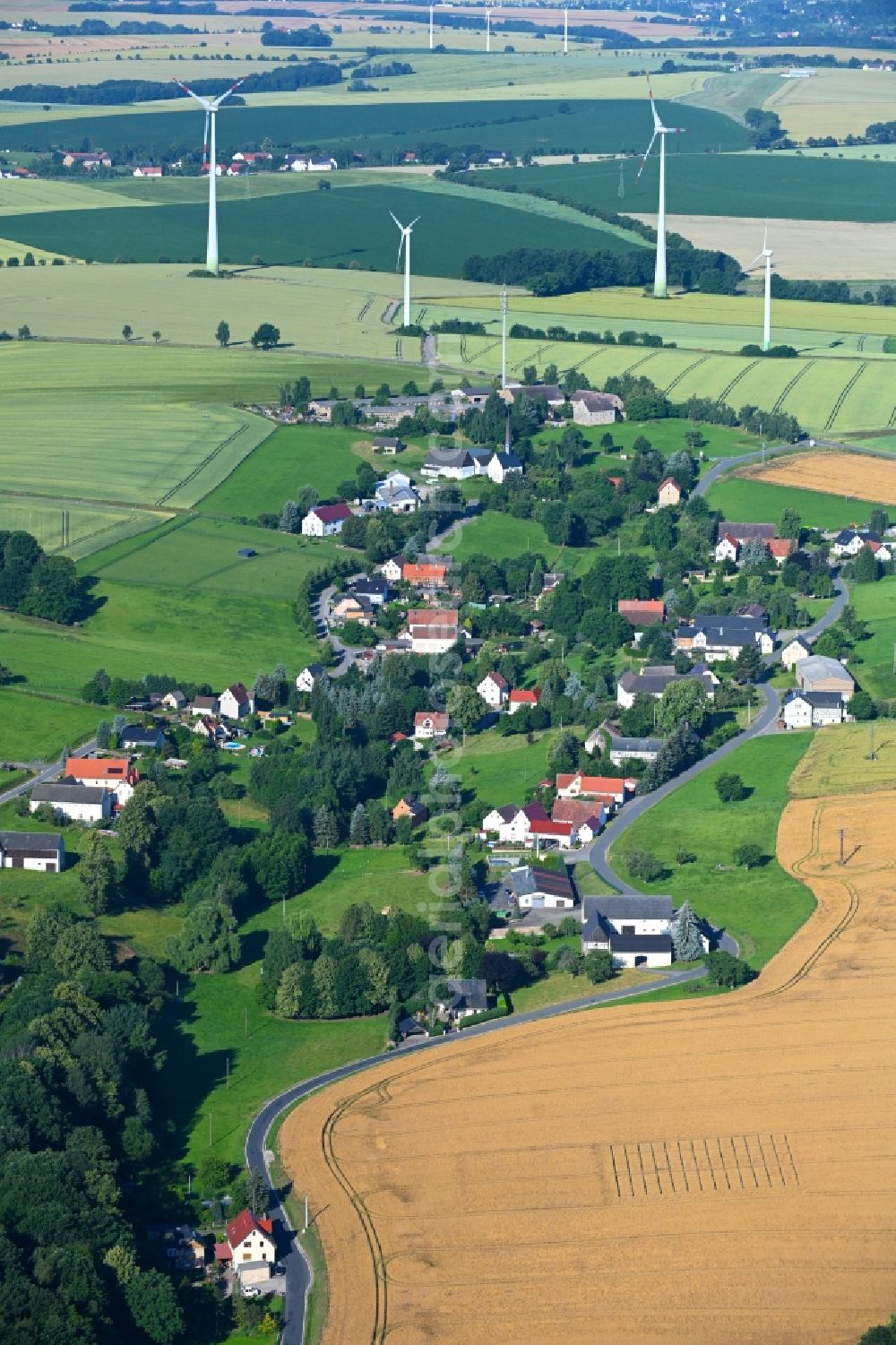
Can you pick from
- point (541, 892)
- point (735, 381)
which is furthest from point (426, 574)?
point (735, 381)

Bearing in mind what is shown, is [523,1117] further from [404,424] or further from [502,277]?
[502,277]

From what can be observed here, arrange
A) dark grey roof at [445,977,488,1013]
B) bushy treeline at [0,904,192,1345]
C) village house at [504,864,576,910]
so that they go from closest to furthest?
1. bushy treeline at [0,904,192,1345]
2. dark grey roof at [445,977,488,1013]
3. village house at [504,864,576,910]

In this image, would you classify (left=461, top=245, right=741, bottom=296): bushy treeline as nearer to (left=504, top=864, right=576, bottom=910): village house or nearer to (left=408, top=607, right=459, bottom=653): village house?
(left=408, top=607, right=459, bottom=653): village house

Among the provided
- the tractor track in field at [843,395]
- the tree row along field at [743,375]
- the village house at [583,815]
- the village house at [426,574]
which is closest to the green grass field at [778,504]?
the tree row along field at [743,375]

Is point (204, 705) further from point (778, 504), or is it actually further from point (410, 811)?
point (778, 504)

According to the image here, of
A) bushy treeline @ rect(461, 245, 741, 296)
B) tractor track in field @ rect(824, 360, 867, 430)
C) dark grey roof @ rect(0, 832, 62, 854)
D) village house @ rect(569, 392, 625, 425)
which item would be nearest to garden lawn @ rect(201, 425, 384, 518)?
village house @ rect(569, 392, 625, 425)

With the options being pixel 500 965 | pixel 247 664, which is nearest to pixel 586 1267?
pixel 500 965

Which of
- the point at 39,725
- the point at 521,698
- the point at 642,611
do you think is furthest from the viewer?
the point at 642,611
